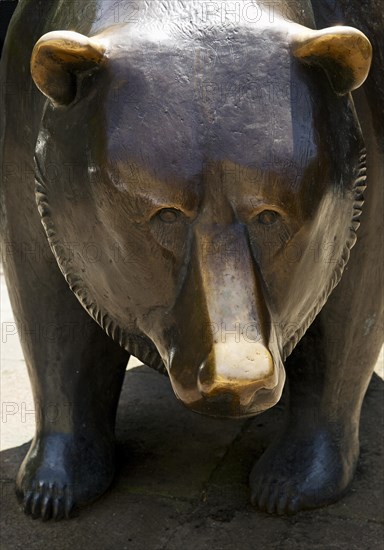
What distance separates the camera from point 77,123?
220 cm

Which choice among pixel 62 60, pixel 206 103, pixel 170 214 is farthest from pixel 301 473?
pixel 62 60

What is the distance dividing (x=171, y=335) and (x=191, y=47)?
617 millimetres

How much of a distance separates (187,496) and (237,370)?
107 centimetres

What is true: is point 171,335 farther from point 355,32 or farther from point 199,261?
point 355,32

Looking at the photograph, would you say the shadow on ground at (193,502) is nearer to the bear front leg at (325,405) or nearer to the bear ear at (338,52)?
the bear front leg at (325,405)

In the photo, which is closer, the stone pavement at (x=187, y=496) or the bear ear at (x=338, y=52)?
→ the bear ear at (x=338, y=52)

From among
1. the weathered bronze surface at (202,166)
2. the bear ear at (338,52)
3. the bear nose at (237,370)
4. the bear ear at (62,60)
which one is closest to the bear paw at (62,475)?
the weathered bronze surface at (202,166)

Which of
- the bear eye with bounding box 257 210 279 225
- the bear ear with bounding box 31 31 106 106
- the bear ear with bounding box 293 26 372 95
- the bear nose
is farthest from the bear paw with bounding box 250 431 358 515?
the bear ear with bounding box 31 31 106 106

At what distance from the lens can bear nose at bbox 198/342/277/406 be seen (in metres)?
1.95

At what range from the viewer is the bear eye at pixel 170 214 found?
6.72 ft

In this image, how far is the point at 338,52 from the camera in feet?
6.93

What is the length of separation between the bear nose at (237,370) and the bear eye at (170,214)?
0.28m

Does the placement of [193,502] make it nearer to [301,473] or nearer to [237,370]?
[301,473]

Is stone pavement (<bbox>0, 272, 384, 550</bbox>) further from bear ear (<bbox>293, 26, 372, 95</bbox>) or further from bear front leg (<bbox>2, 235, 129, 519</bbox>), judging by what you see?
bear ear (<bbox>293, 26, 372, 95</bbox>)
